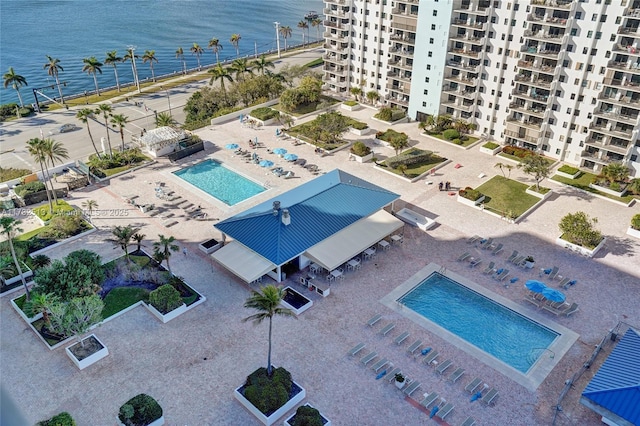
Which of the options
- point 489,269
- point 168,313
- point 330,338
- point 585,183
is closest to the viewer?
point 330,338

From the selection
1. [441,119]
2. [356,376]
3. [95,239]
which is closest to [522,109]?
[441,119]

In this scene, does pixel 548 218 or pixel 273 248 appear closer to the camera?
pixel 273 248

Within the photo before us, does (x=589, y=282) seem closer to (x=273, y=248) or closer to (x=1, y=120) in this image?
(x=273, y=248)

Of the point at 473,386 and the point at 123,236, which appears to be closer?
the point at 473,386

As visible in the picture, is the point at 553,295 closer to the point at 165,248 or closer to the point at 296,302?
the point at 296,302

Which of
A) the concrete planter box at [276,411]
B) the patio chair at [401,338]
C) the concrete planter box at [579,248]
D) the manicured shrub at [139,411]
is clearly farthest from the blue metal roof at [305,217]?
the concrete planter box at [579,248]

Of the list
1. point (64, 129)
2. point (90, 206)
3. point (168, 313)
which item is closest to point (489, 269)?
point (168, 313)
